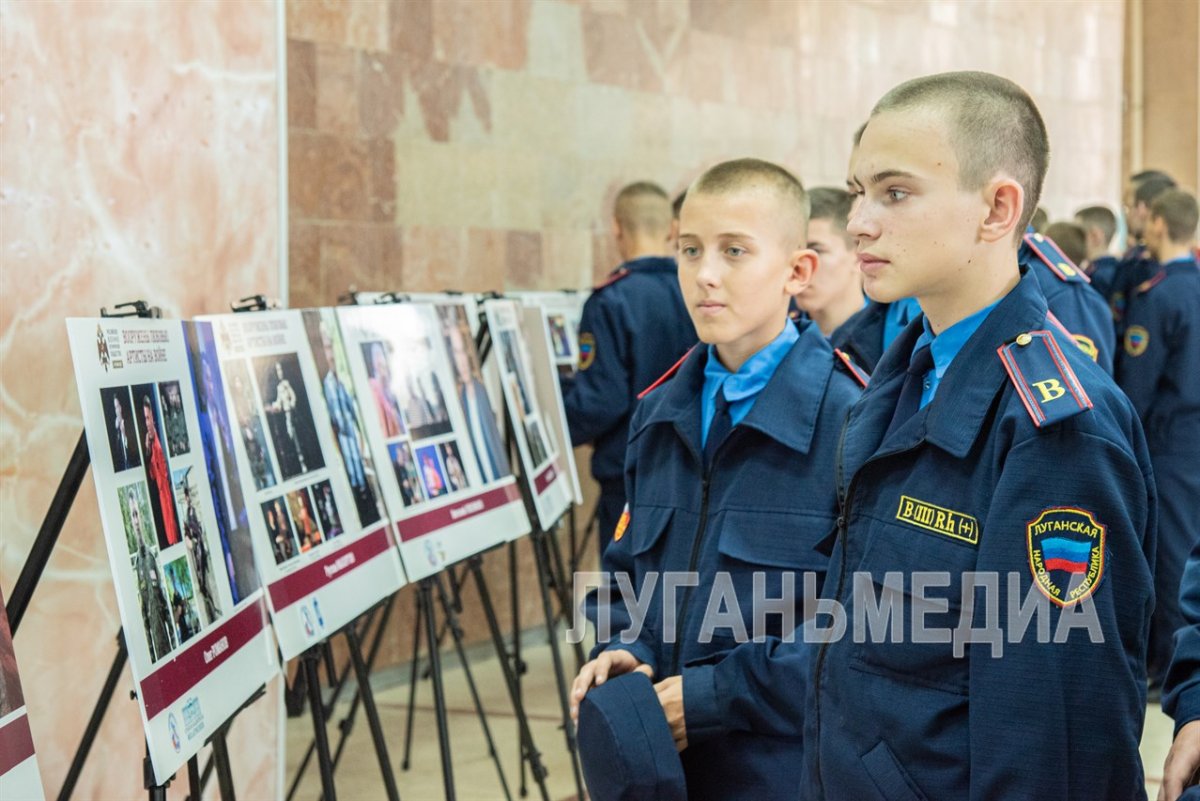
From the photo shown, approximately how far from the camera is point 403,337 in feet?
12.7

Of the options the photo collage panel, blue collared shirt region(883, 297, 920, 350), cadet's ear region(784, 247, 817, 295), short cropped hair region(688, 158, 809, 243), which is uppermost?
short cropped hair region(688, 158, 809, 243)

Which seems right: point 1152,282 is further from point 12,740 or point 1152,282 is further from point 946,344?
point 12,740

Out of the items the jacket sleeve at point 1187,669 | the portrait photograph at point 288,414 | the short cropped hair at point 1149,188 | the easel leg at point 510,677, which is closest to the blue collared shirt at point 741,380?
the jacket sleeve at point 1187,669

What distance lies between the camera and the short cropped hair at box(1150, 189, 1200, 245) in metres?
6.56

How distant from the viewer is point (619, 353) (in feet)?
19.2

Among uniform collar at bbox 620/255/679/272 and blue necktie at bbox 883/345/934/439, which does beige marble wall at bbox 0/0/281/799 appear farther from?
uniform collar at bbox 620/255/679/272

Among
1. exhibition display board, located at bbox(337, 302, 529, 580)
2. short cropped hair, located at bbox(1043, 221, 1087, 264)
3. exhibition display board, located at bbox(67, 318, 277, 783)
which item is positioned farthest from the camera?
short cropped hair, located at bbox(1043, 221, 1087, 264)

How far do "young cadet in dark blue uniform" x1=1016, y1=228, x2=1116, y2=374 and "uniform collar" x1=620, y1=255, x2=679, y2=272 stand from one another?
1848 millimetres

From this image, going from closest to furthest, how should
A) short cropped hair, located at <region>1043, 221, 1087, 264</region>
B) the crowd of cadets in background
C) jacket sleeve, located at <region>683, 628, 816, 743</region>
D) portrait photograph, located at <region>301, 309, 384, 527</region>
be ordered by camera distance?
jacket sleeve, located at <region>683, 628, 816, 743</region> < the crowd of cadets in background < portrait photograph, located at <region>301, 309, 384, 527</region> < short cropped hair, located at <region>1043, 221, 1087, 264</region>

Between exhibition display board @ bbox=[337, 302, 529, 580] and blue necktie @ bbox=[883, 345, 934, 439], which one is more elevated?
blue necktie @ bbox=[883, 345, 934, 439]

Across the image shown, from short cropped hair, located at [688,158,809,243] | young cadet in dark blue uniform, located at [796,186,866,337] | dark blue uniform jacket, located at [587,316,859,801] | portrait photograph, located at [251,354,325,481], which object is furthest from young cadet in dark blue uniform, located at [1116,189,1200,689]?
portrait photograph, located at [251,354,325,481]

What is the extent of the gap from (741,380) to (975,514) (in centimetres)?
90

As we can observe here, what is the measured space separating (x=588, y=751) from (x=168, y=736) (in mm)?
686

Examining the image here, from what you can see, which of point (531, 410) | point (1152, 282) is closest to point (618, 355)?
point (531, 410)
